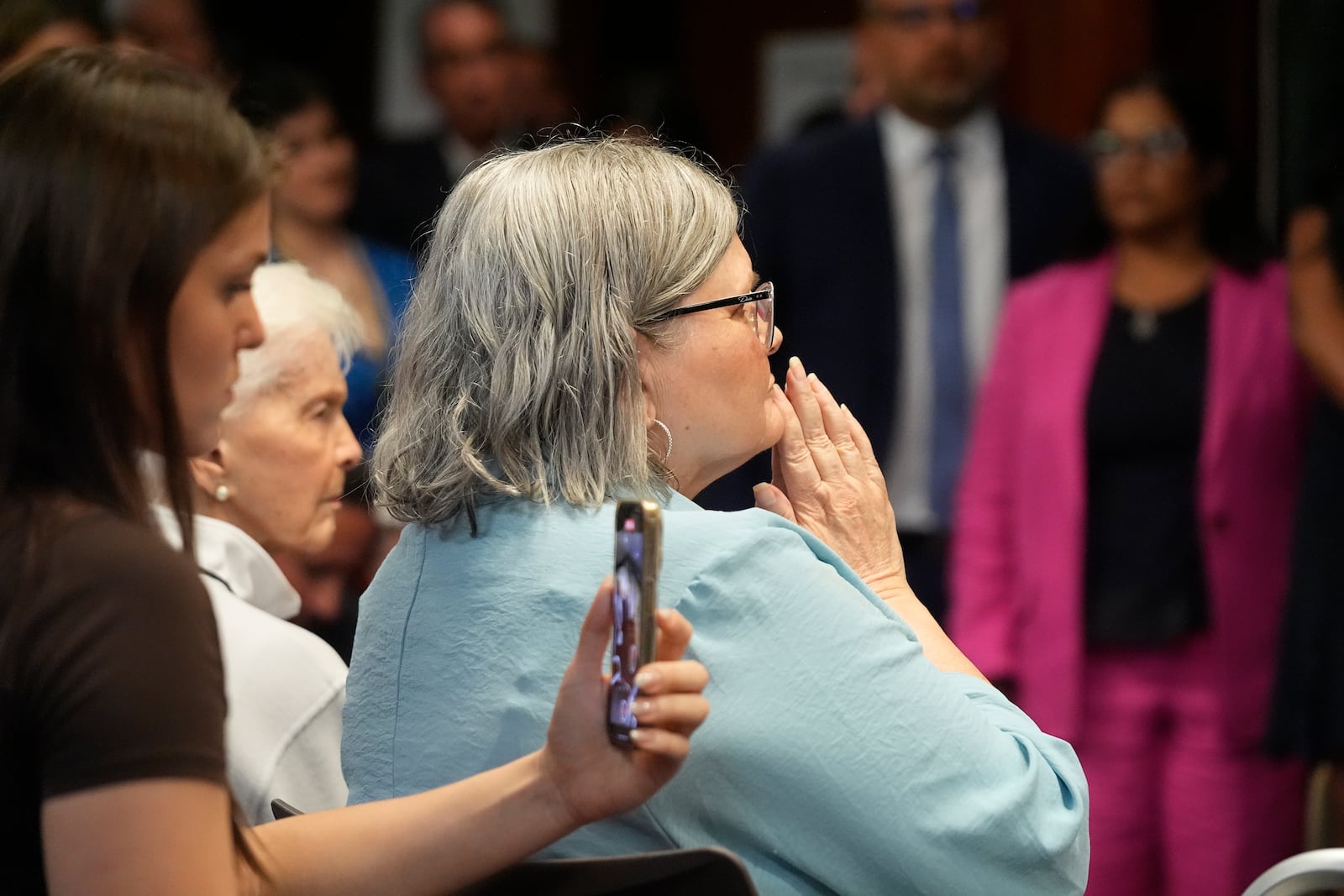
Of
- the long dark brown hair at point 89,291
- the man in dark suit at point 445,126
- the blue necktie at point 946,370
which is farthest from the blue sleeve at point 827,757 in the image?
the man in dark suit at point 445,126

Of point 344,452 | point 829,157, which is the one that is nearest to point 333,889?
point 344,452

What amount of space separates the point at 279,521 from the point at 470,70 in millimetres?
2300

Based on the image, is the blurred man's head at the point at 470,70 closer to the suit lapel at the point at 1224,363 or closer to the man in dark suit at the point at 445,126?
the man in dark suit at the point at 445,126

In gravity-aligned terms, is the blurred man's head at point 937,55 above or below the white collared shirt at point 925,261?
above

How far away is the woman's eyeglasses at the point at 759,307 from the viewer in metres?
1.65

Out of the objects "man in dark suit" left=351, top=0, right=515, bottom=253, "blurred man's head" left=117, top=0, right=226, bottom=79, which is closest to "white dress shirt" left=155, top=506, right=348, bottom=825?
"man in dark suit" left=351, top=0, right=515, bottom=253

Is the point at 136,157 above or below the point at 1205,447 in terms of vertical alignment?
above

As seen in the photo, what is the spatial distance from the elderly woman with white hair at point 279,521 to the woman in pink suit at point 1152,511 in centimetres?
142

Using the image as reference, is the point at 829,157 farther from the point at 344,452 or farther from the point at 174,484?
the point at 174,484

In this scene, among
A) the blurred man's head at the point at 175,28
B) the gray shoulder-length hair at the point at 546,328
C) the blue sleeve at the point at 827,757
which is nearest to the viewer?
the blue sleeve at the point at 827,757

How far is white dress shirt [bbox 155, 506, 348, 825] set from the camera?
6.00 ft

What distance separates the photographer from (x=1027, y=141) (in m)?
3.55

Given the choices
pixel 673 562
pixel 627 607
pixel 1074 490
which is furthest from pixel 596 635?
pixel 1074 490

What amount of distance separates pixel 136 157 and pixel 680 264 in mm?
571
